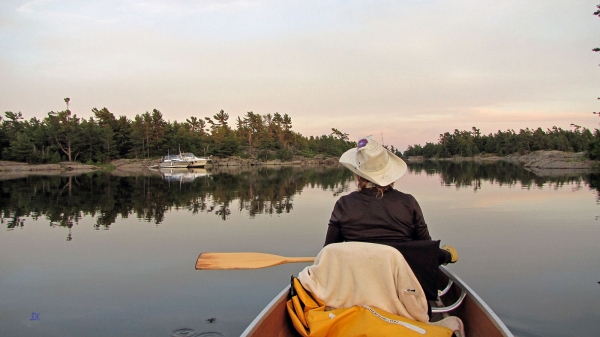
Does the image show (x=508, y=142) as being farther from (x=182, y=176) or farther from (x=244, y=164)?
(x=182, y=176)

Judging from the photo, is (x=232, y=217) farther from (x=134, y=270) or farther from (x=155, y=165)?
(x=155, y=165)

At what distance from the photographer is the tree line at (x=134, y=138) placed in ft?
178

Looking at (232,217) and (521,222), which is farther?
(232,217)

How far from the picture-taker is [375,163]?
3057 mm

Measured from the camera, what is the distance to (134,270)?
675 centimetres

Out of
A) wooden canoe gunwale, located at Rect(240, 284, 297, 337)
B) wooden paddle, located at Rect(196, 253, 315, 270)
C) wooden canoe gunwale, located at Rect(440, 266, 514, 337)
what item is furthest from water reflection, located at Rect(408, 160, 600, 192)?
wooden canoe gunwale, located at Rect(240, 284, 297, 337)

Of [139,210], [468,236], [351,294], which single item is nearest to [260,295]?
[351,294]

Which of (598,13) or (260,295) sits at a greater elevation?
(598,13)

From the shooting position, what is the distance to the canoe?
274 centimetres

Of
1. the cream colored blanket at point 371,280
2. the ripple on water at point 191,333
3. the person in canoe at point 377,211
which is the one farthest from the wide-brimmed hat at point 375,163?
the ripple on water at point 191,333

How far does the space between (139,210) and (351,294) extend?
12.0m

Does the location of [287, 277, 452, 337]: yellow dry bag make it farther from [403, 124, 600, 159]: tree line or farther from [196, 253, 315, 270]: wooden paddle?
[403, 124, 600, 159]: tree line

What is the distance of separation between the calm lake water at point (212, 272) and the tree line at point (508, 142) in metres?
59.0

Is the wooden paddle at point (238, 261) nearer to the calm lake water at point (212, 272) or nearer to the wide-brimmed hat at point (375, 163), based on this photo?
the calm lake water at point (212, 272)
